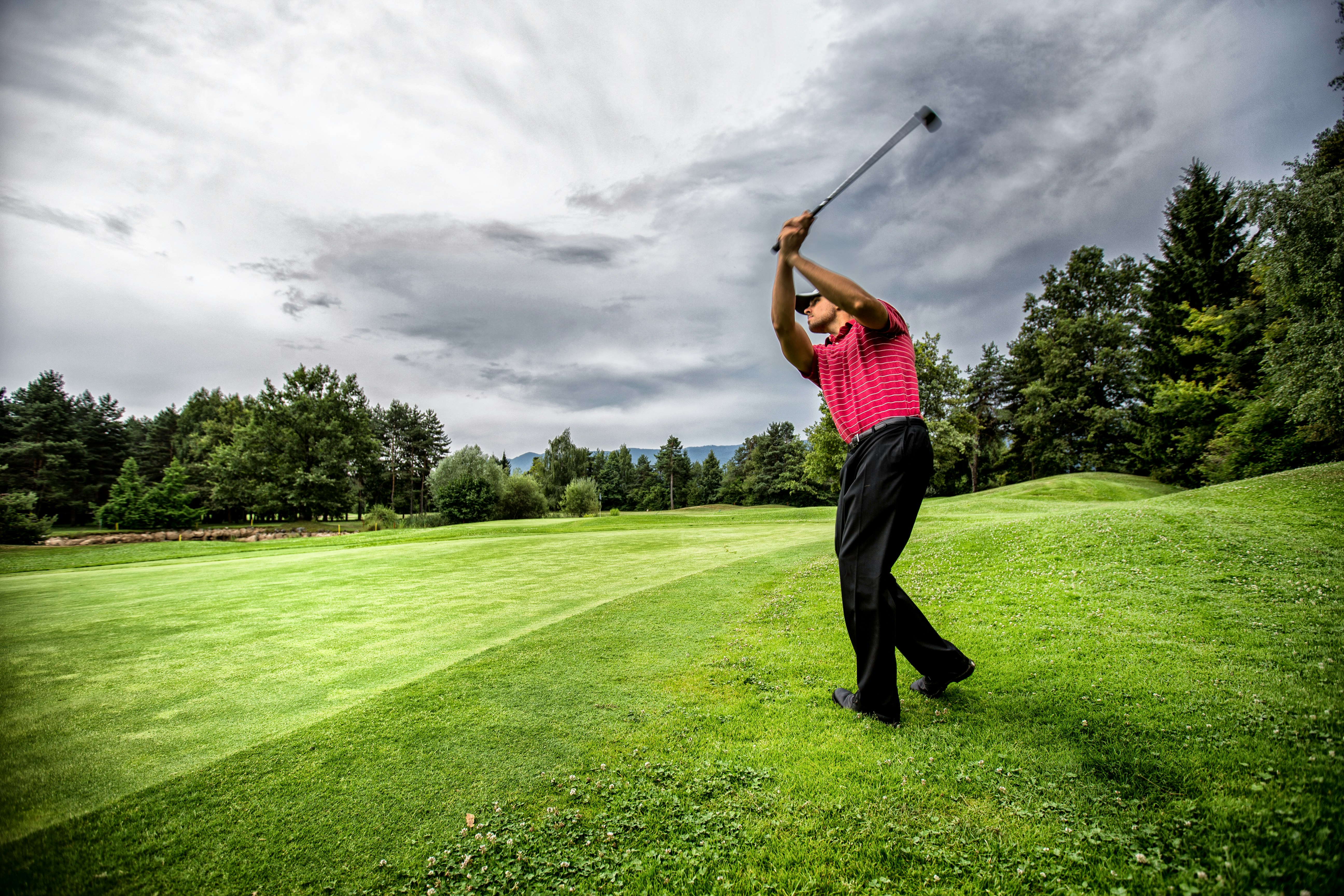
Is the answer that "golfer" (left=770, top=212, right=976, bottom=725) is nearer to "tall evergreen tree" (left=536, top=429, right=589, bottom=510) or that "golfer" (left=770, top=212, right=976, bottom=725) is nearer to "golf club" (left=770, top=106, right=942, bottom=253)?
"golf club" (left=770, top=106, right=942, bottom=253)

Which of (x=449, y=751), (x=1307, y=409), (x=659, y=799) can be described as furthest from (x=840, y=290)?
(x=1307, y=409)

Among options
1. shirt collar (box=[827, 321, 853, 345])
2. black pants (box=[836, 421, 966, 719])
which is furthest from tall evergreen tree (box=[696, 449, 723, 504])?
black pants (box=[836, 421, 966, 719])

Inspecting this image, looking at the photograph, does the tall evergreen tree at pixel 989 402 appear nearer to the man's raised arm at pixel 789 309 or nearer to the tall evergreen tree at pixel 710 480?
the tall evergreen tree at pixel 710 480

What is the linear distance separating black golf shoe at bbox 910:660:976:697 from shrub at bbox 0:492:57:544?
49.5 feet

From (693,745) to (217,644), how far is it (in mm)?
5426

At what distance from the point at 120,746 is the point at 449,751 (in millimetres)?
1999

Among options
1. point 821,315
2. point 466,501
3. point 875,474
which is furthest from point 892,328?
point 466,501

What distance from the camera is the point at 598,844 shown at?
2490mm

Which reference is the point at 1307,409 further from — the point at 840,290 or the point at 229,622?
the point at 229,622

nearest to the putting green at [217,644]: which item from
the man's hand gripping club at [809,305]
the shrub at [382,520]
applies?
the man's hand gripping club at [809,305]

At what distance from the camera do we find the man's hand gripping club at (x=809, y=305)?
10.5 feet

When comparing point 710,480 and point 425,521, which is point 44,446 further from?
point 710,480

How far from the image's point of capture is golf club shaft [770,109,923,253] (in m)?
3.59

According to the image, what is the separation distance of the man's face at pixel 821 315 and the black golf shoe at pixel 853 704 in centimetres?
278
